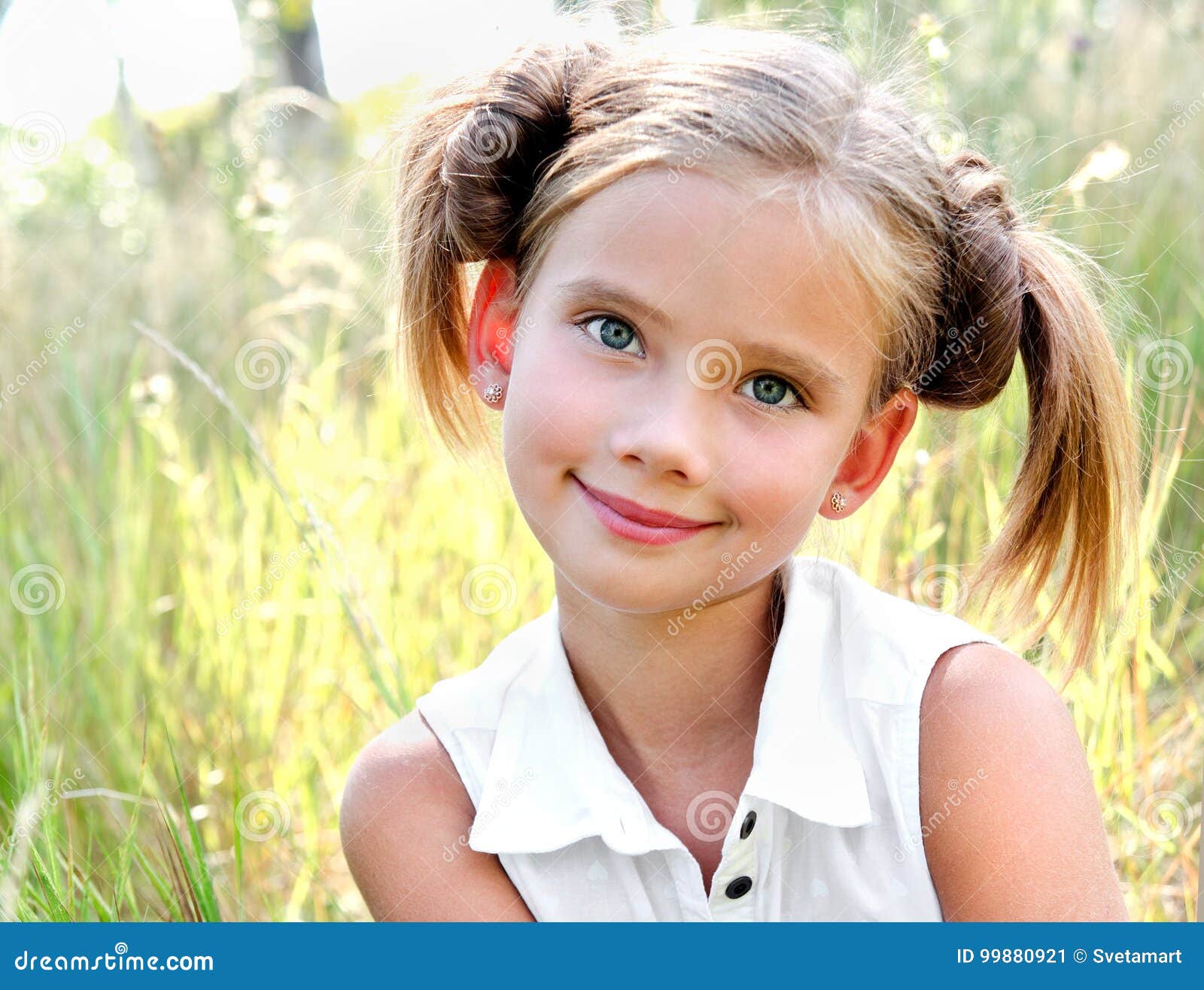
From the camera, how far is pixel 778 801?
1391 millimetres

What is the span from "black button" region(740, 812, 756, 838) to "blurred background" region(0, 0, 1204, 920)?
541 mm

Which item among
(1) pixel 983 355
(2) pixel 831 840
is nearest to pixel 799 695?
(2) pixel 831 840

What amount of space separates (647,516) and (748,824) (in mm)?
379

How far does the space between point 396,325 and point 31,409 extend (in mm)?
1331

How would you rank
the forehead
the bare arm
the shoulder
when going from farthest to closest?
the bare arm → the shoulder → the forehead

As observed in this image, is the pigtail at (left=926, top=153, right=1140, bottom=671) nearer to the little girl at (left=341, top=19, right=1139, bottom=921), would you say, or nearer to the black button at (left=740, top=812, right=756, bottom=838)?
the little girl at (left=341, top=19, right=1139, bottom=921)

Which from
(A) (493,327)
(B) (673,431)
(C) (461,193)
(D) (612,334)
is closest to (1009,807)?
(B) (673,431)

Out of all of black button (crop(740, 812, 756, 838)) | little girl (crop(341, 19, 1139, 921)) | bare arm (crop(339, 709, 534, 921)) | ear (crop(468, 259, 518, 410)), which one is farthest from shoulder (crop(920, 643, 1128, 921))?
ear (crop(468, 259, 518, 410))

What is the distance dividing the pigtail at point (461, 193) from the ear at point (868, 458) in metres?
0.45

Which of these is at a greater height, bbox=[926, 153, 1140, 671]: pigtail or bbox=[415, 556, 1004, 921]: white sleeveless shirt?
bbox=[926, 153, 1140, 671]: pigtail

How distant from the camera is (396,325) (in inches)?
70.4

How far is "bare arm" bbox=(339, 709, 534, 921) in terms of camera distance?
58.1 inches

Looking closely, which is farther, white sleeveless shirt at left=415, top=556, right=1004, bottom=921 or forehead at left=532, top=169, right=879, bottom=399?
white sleeveless shirt at left=415, top=556, right=1004, bottom=921
